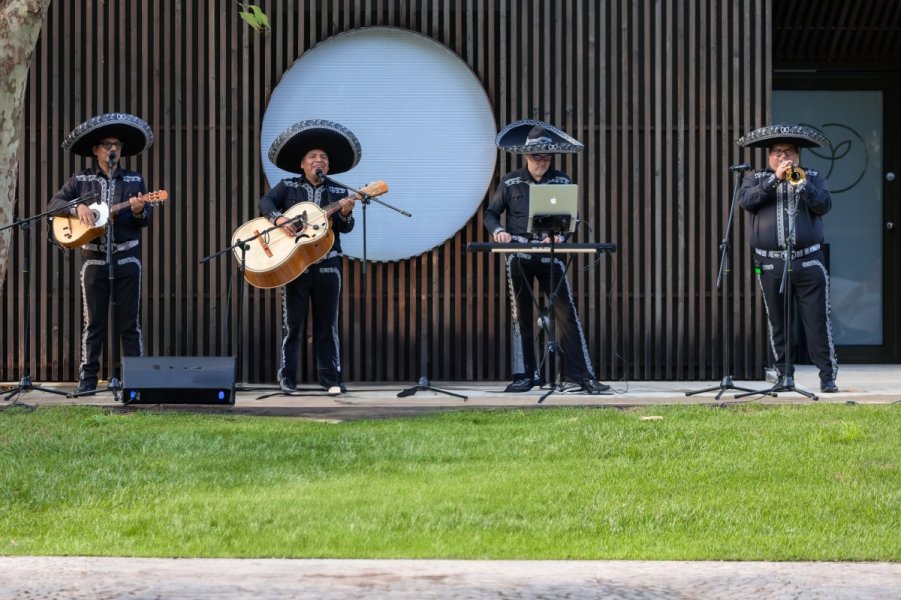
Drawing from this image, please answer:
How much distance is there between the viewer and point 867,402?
928 cm

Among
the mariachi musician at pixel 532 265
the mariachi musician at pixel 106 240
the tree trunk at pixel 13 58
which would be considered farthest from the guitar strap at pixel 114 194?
the mariachi musician at pixel 532 265

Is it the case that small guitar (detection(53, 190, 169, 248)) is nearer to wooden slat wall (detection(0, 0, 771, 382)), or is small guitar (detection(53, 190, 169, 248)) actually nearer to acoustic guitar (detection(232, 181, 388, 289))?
acoustic guitar (detection(232, 181, 388, 289))

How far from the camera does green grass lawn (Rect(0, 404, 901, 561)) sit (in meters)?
5.15

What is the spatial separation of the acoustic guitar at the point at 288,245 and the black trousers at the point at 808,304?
2.88 meters

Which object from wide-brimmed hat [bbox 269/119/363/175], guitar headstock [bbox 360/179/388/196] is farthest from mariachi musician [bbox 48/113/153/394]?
guitar headstock [bbox 360/179/388/196]

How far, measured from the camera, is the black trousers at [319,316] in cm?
1052

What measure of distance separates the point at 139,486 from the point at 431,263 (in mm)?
5958

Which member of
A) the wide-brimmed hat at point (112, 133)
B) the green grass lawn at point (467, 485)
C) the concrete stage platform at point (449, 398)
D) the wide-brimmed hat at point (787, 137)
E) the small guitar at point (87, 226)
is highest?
the wide-brimmed hat at point (112, 133)

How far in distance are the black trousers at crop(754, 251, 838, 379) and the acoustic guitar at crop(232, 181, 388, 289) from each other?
2.88 m

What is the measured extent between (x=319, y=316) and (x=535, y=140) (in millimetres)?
2091

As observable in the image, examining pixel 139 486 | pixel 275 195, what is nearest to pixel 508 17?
pixel 275 195

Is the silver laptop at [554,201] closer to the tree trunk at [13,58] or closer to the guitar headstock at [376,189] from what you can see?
the guitar headstock at [376,189]

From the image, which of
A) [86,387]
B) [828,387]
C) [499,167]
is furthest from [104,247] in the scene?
[828,387]

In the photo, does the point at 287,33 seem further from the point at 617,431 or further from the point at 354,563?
the point at 354,563
